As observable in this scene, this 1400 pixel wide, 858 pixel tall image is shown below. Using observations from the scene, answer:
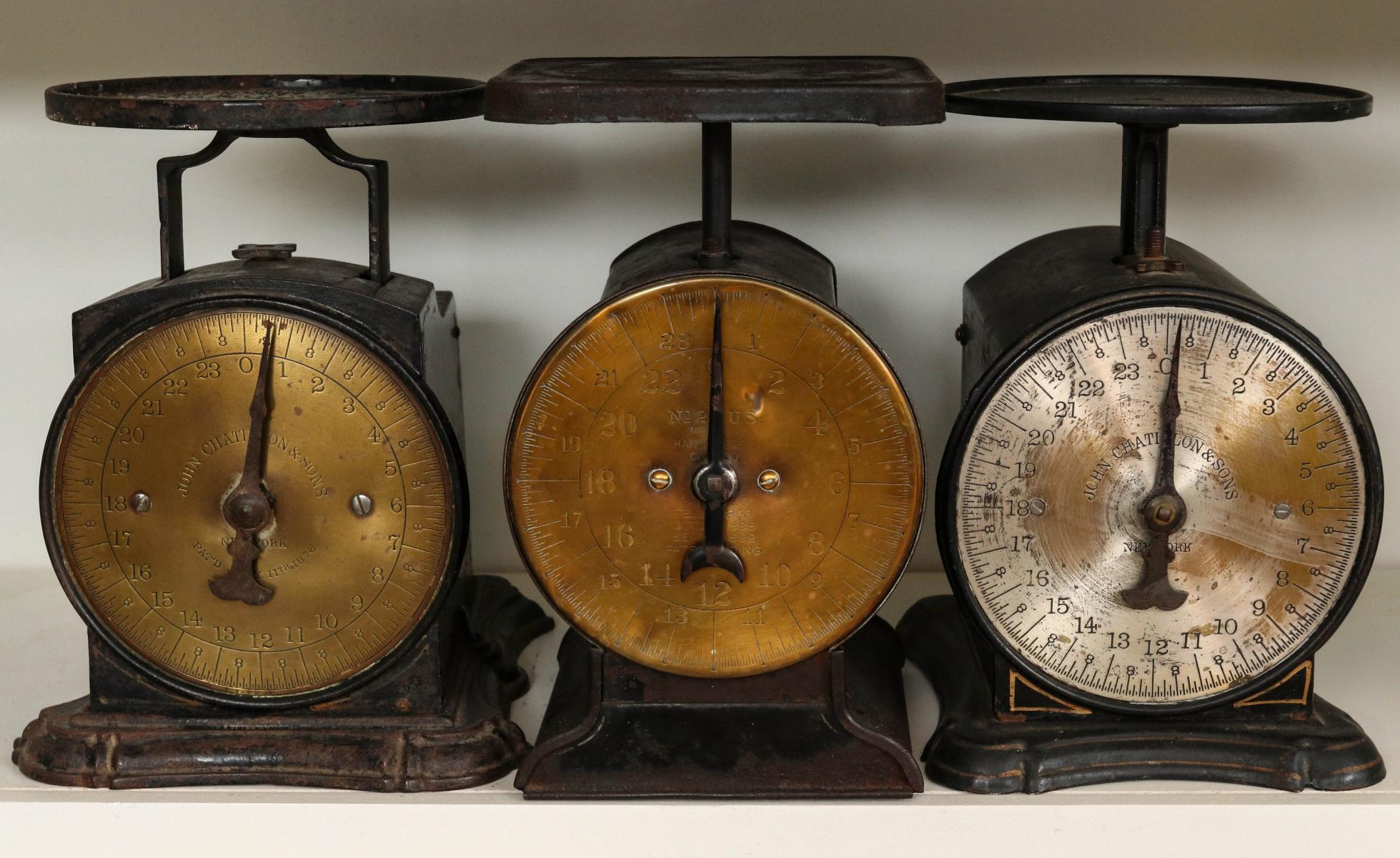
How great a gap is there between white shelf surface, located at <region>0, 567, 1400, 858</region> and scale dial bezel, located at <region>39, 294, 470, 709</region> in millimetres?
108

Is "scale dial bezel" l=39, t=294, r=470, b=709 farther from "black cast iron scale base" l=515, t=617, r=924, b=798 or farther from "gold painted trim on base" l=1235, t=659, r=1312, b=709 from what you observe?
"gold painted trim on base" l=1235, t=659, r=1312, b=709

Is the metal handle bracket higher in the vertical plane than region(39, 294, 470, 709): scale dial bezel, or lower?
higher

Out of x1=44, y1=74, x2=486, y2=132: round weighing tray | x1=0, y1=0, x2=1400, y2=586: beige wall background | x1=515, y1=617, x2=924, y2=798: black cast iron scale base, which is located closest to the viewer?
x1=44, y1=74, x2=486, y2=132: round weighing tray

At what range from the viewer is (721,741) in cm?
174

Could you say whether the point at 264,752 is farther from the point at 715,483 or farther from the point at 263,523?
the point at 715,483

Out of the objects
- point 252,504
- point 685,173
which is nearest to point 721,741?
Result: point 252,504

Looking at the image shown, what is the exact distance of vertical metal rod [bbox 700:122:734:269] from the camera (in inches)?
68.2

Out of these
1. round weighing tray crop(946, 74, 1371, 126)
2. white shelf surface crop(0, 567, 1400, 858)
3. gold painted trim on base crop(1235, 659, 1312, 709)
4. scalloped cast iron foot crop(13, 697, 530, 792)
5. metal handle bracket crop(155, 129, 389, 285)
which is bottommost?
white shelf surface crop(0, 567, 1400, 858)

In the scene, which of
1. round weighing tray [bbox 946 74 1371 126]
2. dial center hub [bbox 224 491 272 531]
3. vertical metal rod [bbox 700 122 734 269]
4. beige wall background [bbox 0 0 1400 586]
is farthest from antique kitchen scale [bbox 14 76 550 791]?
round weighing tray [bbox 946 74 1371 126]

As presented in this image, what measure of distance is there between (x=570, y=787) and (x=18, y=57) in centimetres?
132

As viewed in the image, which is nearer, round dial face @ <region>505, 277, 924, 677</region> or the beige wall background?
round dial face @ <region>505, 277, 924, 677</region>

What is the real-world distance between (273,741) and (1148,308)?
1.02m

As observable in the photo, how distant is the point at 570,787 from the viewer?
172 cm

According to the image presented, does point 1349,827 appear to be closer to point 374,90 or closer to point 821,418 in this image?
point 821,418
